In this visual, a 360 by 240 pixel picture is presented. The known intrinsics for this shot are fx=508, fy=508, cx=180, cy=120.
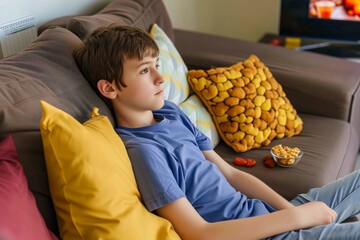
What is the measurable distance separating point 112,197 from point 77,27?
737 millimetres

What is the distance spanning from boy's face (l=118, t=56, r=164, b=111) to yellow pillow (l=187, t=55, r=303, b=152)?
24.1 inches

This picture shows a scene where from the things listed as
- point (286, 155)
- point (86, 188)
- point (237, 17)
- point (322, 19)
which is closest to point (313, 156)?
point (286, 155)

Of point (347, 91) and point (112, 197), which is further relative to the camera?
point (347, 91)

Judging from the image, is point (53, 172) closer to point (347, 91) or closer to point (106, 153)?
point (106, 153)

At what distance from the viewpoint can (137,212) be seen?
1244mm

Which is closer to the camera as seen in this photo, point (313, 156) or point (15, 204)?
point (15, 204)

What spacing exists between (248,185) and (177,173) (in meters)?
0.34

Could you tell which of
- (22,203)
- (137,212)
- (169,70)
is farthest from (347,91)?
(22,203)

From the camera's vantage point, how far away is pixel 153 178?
131cm

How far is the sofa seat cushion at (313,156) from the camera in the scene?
1821 millimetres

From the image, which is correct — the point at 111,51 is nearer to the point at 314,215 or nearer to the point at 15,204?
the point at 15,204

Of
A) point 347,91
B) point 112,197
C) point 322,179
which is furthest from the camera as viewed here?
point 347,91

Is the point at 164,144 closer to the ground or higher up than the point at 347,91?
higher up

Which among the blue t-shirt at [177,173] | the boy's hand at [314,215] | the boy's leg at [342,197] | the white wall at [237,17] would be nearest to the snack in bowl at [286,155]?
the boy's leg at [342,197]
